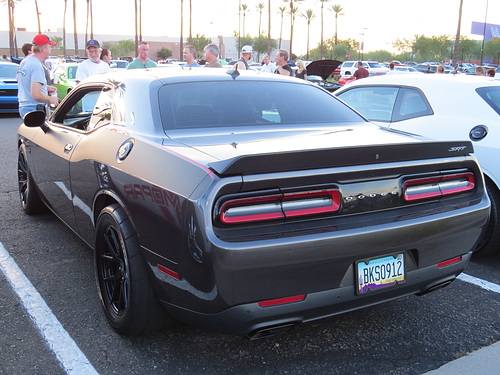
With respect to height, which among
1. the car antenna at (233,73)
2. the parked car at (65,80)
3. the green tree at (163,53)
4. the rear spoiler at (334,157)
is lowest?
the parked car at (65,80)

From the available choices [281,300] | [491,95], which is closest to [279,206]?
[281,300]

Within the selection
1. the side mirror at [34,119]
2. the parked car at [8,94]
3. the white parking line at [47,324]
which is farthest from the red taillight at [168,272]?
the parked car at [8,94]

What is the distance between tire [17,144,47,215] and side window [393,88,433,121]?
361 centimetres

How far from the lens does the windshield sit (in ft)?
50.5

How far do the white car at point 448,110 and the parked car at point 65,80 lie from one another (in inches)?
439

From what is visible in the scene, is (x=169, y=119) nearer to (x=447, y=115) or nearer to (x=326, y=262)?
(x=326, y=262)

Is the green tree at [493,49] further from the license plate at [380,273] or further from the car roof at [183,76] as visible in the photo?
the license plate at [380,273]

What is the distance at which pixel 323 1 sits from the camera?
81000mm

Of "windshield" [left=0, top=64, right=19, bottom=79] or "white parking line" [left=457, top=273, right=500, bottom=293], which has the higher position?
"windshield" [left=0, top=64, right=19, bottom=79]

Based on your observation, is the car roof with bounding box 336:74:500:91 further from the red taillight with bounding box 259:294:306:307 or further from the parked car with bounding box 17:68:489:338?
the red taillight with bounding box 259:294:306:307

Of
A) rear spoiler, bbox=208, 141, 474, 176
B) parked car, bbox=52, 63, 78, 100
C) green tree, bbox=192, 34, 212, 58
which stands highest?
green tree, bbox=192, 34, 212, 58

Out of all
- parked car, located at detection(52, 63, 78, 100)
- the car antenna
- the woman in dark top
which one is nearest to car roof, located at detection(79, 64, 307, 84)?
the car antenna

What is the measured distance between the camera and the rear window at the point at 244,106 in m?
3.16

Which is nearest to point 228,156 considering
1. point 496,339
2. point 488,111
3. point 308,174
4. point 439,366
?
point 308,174
